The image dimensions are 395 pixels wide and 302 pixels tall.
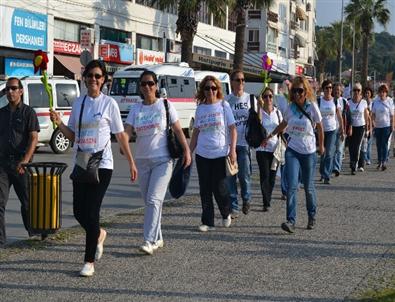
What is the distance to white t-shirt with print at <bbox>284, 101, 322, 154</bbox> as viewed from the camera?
873 cm

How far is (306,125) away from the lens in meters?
8.76

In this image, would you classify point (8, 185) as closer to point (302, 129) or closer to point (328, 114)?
point (302, 129)

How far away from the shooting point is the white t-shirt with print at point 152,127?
23.9 feet

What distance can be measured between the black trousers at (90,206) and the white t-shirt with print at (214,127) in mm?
Result: 2120

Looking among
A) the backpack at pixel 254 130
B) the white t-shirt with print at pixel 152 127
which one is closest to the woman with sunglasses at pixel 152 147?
the white t-shirt with print at pixel 152 127

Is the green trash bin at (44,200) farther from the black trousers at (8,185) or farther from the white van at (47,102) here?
the white van at (47,102)

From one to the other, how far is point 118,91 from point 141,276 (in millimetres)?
19658

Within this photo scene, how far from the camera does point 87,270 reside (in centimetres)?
636

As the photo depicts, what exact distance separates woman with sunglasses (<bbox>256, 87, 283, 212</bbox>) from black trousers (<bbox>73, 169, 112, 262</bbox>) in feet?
12.4

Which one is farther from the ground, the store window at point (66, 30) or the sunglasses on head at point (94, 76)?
the store window at point (66, 30)

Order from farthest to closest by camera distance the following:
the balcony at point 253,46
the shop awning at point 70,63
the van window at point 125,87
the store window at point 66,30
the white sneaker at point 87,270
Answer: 1. the balcony at point 253,46
2. the store window at point 66,30
3. the shop awning at point 70,63
4. the van window at point 125,87
5. the white sneaker at point 87,270

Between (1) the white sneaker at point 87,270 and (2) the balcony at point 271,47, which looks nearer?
(1) the white sneaker at point 87,270

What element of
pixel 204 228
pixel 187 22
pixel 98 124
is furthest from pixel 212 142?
pixel 187 22

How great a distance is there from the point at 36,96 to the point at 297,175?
11.4 m
